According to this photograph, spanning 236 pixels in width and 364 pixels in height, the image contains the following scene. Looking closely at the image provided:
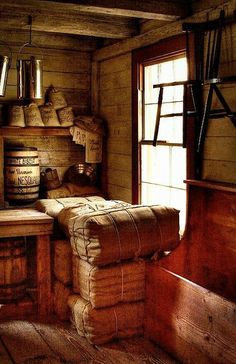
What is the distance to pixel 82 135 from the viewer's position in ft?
20.4

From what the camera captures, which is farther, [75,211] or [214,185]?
[75,211]

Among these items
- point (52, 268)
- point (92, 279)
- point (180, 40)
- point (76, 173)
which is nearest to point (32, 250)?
point (52, 268)

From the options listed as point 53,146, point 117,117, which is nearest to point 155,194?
point 117,117

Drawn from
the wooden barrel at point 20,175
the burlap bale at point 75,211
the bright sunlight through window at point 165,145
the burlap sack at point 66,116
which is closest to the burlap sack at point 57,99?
the burlap sack at point 66,116

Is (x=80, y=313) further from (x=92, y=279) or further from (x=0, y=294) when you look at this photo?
(x=0, y=294)

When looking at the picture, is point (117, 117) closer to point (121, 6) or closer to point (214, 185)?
point (121, 6)

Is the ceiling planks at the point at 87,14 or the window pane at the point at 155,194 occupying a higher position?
the ceiling planks at the point at 87,14

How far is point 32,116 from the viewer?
594cm

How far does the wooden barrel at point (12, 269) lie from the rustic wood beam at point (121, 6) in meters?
2.01

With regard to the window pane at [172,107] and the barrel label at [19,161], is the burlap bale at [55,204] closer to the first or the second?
the barrel label at [19,161]

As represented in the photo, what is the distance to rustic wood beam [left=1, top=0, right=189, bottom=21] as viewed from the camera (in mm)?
4121

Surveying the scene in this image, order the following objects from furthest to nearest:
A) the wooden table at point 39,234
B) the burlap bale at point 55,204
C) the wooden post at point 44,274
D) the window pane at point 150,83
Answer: the window pane at point 150,83, the burlap bale at point 55,204, the wooden post at point 44,274, the wooden table at point 39,234

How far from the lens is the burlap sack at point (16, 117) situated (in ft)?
19.2

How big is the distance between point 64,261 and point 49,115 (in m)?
2.11
